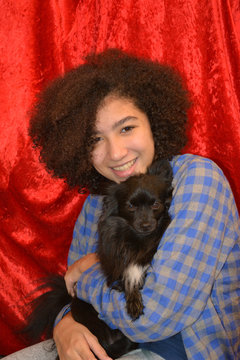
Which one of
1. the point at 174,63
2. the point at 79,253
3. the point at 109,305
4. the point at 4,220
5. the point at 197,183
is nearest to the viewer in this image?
the point at 197,183

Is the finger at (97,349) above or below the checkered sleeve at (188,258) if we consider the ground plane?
below

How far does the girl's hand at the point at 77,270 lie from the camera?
178 cm

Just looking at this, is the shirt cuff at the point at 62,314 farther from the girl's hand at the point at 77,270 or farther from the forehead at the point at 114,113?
Result: the forehead at the point at 114,113

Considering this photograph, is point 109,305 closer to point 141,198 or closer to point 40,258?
point 141,198

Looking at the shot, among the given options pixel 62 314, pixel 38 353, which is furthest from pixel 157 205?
pixel 38 353

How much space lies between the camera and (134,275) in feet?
5.17

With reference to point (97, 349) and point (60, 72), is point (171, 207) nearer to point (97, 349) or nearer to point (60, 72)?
point (97, 349)

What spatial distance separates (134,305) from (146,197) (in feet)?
1.50

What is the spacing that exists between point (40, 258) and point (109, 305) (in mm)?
1188

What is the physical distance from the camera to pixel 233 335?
4.58 feet

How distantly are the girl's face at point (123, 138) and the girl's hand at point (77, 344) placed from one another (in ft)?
2.30

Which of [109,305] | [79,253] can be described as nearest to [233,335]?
[109,305]

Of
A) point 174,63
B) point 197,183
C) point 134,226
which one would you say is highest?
point 174,63

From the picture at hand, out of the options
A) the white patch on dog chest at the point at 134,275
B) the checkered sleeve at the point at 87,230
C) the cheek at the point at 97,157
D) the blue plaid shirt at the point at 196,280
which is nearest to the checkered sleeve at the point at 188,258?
the blue plaid shirt at the point at 196,280
